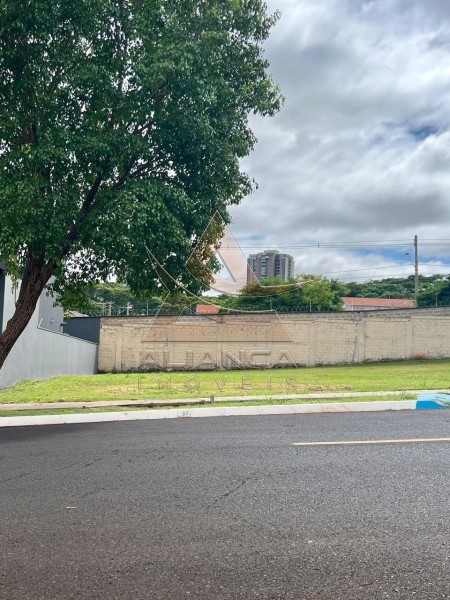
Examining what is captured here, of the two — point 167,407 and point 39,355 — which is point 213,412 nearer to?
point 167,407

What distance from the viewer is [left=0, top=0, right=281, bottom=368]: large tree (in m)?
11.9

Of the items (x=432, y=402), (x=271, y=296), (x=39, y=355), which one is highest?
(x=271, y=296)

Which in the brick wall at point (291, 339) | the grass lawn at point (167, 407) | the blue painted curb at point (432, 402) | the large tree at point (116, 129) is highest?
the large tree at point (116, 129)

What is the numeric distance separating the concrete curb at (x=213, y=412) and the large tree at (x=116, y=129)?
9.69ft

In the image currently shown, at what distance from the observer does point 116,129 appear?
41.5 feet

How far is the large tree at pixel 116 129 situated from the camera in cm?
1189

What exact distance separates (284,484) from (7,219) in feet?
28.2

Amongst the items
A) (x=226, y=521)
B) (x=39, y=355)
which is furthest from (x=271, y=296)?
(x=226, y=521)

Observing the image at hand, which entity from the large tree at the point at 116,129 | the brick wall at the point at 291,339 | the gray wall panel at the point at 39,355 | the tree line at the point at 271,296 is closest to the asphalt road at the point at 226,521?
the large tree at the point at 116,129

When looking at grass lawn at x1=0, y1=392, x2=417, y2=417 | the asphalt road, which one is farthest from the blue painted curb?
the asphalt road

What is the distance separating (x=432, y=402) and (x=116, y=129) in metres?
9.41

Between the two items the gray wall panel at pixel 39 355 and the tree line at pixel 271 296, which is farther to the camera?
the gray wall panel at pixel 39 355

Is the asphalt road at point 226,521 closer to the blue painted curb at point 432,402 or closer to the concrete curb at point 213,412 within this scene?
the concrete curb at point 213,412

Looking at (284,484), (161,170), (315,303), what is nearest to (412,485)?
(284,484)
